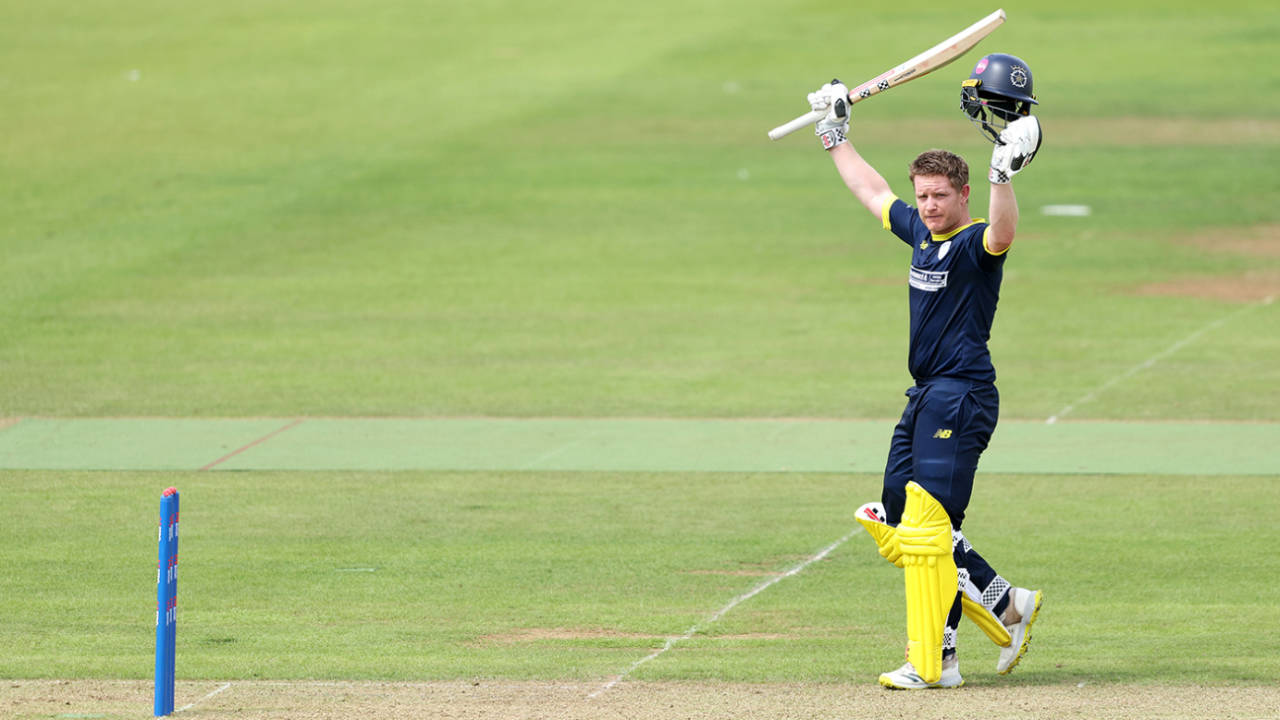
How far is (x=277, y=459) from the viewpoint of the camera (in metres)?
13.7

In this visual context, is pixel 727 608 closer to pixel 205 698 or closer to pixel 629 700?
pixel 629 700

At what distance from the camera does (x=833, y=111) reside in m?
8.46

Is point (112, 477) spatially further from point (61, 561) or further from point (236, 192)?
point (236, 192)

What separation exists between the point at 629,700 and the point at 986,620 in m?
1.67

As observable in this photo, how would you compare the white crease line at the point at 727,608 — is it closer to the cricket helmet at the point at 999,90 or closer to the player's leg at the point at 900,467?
the player's leg at the point at 900,467

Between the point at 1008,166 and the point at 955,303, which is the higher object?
the point at 1008,166

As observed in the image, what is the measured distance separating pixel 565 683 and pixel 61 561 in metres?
4.08

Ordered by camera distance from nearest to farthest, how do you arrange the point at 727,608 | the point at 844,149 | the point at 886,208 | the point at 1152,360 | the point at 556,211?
the point at 886,208
the point at 844,149
the point at 727,608
the point at 1152,360
the point at 556,211

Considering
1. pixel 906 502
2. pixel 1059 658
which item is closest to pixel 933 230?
pixel 906 502

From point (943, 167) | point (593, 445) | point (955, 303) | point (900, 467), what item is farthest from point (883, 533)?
point (593, 445)

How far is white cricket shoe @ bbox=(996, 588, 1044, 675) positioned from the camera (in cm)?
798

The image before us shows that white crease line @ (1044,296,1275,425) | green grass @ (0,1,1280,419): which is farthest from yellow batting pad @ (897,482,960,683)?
green grass @ (0,1,1280,419)

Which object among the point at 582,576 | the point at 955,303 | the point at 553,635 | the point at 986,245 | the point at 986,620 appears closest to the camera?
the point at 986,245

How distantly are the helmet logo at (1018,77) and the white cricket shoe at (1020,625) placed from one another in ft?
7.37
